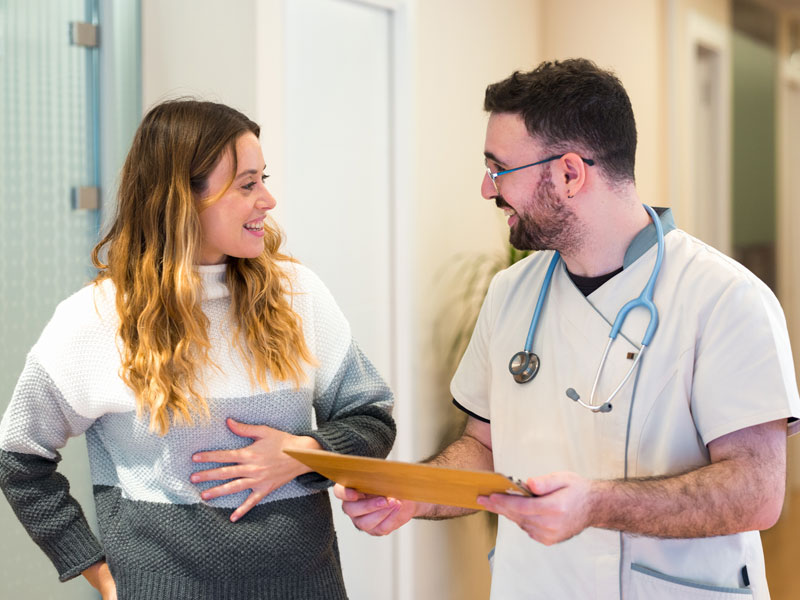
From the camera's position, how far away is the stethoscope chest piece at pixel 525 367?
1.59 meters

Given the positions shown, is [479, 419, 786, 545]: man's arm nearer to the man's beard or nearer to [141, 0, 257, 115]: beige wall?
the man's beard

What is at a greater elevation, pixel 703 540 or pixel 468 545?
pixel 703 540

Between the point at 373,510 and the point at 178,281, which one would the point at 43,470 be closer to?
the point at 178,281

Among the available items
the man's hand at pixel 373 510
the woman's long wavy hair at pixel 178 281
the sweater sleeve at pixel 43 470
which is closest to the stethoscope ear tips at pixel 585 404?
the man's hand at pixel 373 510

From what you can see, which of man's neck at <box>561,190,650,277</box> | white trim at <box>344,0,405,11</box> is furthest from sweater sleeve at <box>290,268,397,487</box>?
white trim at <box>344,0,405,11</box>

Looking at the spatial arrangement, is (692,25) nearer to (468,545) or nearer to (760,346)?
(468,545)

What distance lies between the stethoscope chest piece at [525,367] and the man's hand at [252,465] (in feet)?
1.23

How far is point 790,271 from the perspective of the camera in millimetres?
3254

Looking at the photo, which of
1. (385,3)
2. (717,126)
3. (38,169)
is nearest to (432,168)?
(385,3)

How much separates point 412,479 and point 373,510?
35 cm

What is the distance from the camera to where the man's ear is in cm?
157

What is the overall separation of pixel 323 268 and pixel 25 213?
0.84 m

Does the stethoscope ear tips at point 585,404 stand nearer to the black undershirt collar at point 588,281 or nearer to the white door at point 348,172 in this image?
the black undershirt collar at point 588,281

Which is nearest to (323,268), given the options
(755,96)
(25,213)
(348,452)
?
(25,213)
